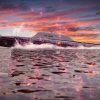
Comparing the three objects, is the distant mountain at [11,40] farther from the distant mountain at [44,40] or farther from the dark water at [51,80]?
the dark water at [51,80]

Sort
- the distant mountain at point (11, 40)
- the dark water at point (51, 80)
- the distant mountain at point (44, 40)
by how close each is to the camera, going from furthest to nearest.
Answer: the distant mountain at point (11, 40) → the distant mountain at point (44, 40) → the dark water at point (51, 80)

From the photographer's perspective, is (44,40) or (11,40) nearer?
(44,40)

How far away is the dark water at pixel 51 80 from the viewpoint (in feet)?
11.7

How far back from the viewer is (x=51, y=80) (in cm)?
396

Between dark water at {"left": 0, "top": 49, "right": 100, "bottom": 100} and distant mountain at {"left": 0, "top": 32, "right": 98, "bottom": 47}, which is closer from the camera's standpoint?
dark water at {"left": 0, "top": 49, "right": 100, "bottom": 100}

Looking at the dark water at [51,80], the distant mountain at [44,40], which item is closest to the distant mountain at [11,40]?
the distant mountain at [44,40]

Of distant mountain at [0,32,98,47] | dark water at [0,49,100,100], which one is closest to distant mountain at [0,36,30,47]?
distant mountain at [0,32,98,47]

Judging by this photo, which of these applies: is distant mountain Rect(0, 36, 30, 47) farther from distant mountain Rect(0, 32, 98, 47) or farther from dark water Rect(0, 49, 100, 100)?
dark water Rect(0, 49, 100, 100)

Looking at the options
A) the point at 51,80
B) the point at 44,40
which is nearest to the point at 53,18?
the point at 44,40

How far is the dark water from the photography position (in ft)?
11.7

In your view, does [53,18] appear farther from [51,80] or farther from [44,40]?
[51,80]

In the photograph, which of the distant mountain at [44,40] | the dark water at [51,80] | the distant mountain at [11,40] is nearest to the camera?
the dark water at [51,80]

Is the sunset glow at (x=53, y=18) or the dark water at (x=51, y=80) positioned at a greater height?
the sunset glow at (x=53, y=18)

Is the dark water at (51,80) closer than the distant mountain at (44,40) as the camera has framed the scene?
Yes
